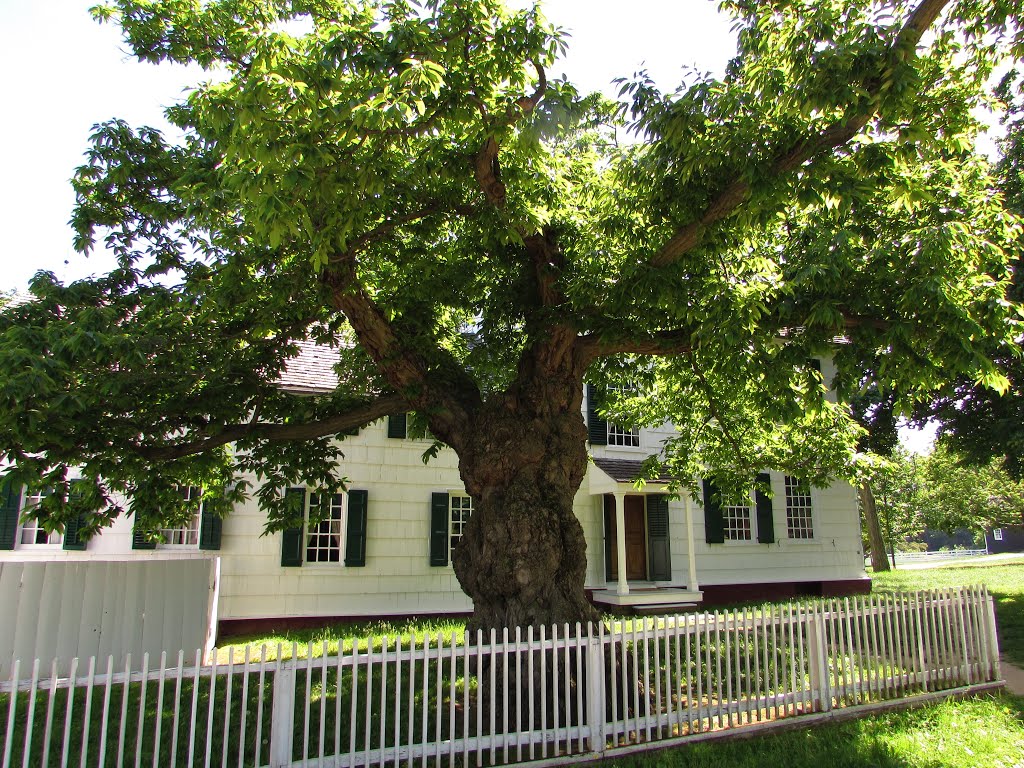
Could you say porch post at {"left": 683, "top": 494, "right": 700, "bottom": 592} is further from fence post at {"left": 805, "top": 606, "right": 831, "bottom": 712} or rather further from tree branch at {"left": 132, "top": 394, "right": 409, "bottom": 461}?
tree branch at {"left": 132, "top": 394, "right": 409, "bottom": 461}

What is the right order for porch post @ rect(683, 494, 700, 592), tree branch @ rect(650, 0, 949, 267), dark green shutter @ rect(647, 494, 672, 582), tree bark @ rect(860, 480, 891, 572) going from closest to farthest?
tree branch @ rect(650, 0, 949, 267), porch post @ rect(683, 494, 700, 592), dark green shutter @ rect(647, 494, 672, 582), tree bark @ rect(860, 480, 891, 572)

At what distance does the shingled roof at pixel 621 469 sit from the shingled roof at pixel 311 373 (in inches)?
255

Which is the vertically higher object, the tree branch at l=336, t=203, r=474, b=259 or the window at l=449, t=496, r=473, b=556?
the tree branch at l=336, t=203, r=474, b=259

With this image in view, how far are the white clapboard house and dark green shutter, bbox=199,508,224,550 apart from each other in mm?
19

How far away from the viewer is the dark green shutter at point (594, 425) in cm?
1720

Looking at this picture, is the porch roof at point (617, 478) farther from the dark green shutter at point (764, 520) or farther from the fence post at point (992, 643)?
the fence post at point (992, 643)

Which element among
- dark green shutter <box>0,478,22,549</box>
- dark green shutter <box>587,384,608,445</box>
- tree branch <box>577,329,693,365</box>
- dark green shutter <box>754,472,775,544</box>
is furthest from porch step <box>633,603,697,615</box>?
dark green shutter <box>0,478,22,549</box>

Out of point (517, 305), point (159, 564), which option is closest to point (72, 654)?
point (159, 564)

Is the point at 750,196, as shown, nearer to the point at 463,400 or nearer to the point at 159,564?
the point at 463,400

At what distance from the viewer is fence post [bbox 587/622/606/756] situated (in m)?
6.65

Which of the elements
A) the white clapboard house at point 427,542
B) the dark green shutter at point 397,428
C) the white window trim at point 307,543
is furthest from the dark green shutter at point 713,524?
the white window trim at point 307,543

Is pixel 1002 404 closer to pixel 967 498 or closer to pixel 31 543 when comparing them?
pixel 31 543

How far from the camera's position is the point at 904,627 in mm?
8594

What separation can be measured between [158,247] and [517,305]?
15.2 feet
